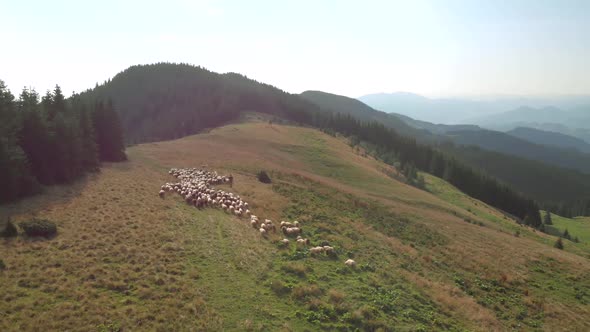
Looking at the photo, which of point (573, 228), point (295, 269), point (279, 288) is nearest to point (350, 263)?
point (295, 269)

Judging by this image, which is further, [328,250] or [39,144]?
[39,144]

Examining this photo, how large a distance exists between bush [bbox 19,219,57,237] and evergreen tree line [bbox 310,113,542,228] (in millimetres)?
86357

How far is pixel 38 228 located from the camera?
18875mm

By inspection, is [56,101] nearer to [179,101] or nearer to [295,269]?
[295,269]

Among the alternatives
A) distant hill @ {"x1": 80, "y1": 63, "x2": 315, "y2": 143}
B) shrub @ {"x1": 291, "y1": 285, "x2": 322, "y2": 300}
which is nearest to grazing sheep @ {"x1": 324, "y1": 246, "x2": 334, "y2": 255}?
shrub @ {"x1": 291, "y1": 285, "x2": 322, "y2": 300}

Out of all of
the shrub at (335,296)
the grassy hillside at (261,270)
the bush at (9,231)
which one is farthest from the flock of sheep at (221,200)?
the bush at (9,231)

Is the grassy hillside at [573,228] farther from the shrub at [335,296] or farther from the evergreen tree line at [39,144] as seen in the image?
the evergreen tree line at [39,144]

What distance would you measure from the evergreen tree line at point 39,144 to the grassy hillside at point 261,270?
2.18m

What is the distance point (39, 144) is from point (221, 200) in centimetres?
1859

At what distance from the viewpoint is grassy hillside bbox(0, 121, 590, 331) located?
13.7 metres

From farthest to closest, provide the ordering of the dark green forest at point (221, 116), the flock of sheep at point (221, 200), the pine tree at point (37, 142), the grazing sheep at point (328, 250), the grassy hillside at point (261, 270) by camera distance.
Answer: the dark green forest at point (221, 116), the pine tree at point (37, 142), the flock of sheep at point (221, 200), the grazing sheep at point (328, 250), the grassy hillside at point (261, 270)

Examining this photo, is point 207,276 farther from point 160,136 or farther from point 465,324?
point 160,136

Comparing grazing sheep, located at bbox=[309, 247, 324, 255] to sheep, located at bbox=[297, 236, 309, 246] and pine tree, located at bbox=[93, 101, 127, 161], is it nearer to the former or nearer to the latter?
sheep, located at bbox=[297, 236, 309, 246]

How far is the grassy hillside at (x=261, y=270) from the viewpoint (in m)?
13.7
